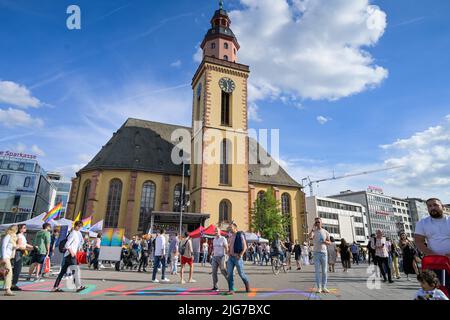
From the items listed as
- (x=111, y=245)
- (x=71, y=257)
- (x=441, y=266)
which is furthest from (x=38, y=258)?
(x=441, y=266)

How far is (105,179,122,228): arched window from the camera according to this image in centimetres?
3166

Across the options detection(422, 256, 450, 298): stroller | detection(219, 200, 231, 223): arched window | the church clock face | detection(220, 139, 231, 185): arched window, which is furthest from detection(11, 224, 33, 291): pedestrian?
the church clock face

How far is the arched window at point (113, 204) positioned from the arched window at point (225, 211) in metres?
11.8

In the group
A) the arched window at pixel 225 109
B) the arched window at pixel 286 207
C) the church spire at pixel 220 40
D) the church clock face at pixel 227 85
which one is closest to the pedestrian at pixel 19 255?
the arched window at pixel 225 109

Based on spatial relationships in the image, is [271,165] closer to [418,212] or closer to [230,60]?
[230,60]

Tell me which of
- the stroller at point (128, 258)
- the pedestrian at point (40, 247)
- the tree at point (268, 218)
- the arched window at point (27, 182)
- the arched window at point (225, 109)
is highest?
the arched window at point (225, 109)

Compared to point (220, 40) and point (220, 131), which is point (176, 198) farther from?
point (220, 40)

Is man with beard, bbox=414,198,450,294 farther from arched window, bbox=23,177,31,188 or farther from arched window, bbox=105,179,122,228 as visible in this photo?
arched window, bbox=23,177,31,188

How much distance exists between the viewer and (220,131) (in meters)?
32.1

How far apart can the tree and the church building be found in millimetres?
1188

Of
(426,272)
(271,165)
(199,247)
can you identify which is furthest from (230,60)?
(426,272)

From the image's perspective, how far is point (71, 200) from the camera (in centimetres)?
3362

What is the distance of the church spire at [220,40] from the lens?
34.6 metres

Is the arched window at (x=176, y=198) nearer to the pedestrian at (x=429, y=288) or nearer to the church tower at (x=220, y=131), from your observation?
the church tower at (x=220, y=131)
